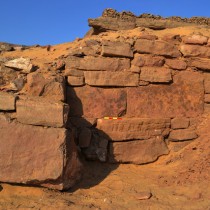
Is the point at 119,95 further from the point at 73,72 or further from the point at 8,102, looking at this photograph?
the point at 8,102

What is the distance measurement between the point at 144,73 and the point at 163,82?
414 millimetres

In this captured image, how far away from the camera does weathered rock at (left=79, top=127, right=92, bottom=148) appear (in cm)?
550

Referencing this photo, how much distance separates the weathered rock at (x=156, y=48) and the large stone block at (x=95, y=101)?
88cm

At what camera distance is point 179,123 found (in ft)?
19.9

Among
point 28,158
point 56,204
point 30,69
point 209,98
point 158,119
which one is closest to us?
point 56,204

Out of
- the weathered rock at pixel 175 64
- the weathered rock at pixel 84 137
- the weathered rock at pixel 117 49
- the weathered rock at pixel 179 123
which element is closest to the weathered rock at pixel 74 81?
the weathered rock at pixel 117 49

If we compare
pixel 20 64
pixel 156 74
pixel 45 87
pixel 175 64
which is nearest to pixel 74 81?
pixel 45 87

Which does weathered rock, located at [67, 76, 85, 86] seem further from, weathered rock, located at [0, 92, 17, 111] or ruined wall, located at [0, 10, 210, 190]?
weathered rock, located at [0, 92, 17, 111]

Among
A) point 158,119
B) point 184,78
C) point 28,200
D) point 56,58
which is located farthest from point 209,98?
point 28,200

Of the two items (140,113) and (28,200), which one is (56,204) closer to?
(28,200)

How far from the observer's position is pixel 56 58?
5.99 metres

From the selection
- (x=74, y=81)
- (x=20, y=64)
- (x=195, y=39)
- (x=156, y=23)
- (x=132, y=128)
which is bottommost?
(x=132, y=128)

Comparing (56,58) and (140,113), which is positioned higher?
(56,58)

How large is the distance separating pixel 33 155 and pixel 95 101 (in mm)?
1725
